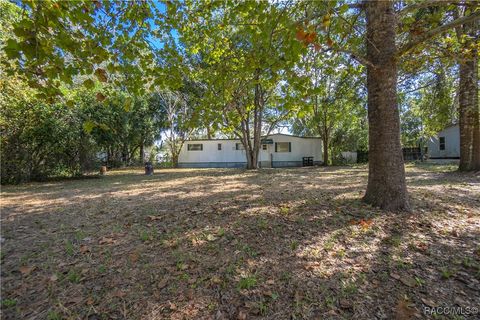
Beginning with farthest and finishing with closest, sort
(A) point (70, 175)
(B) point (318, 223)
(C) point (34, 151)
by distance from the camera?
(A) point (70, 175)
(C) point (34, 151)
(B) point (318, 223)

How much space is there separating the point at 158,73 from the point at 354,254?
3.45 metres

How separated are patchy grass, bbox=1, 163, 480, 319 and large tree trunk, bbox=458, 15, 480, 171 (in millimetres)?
5509

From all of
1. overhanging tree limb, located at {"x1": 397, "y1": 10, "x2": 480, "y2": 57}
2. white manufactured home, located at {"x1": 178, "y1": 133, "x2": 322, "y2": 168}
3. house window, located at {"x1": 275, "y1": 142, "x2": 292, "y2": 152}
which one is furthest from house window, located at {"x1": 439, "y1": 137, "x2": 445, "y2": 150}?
overhanging tree limb, located at {"x1": 397, "y1": 10, "x2": 480, "y2": 57}

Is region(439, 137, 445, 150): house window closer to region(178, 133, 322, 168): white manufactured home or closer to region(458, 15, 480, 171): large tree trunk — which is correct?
region(178, 133, 322, 168): white manufactured home

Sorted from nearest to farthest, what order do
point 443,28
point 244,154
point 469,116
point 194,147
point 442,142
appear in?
point 443,28 < point 469,116 < point 244,154 < point 194,147 < point 442,142

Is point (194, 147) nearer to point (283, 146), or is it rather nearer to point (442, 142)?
point (283, 146)

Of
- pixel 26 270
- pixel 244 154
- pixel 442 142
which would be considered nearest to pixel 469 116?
pixel 26 270

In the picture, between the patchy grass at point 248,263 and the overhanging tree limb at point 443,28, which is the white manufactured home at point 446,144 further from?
the patchy grass at point 248,263

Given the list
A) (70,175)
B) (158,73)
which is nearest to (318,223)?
(158,73)

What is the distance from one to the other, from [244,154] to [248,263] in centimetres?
1950

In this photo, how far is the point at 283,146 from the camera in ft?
72.5

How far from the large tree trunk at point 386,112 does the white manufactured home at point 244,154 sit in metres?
17.6

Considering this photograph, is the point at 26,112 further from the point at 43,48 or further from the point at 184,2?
the point at 43,48

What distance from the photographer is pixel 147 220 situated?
4020 mm
